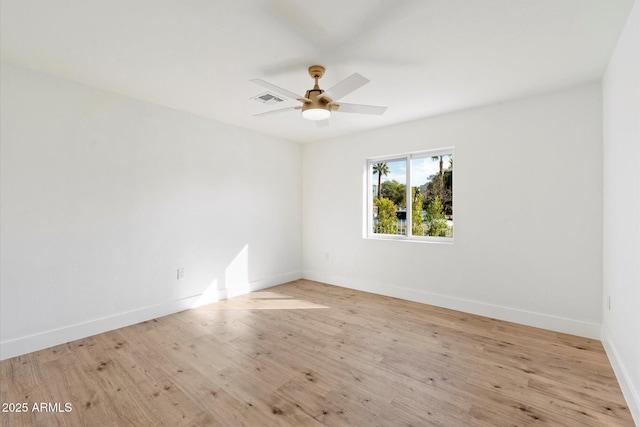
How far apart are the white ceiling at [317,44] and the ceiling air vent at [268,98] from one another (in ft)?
0.17

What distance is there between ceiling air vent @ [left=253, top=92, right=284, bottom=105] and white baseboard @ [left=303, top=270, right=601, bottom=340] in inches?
107

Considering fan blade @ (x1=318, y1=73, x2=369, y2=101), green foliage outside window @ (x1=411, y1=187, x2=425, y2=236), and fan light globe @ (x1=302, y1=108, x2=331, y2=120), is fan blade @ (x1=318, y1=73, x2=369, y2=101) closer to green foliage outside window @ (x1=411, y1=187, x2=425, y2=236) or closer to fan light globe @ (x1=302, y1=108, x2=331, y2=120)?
fan light globe @ (x1=302, y1=108, x2=331, y2=120)

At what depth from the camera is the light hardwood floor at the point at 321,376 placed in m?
1.67

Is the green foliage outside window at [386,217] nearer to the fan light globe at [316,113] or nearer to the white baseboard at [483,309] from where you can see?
the white baseboard at [483,309]

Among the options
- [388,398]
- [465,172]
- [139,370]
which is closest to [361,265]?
[465,172]

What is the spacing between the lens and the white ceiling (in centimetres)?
169

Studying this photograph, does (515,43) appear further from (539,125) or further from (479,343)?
(479,343)

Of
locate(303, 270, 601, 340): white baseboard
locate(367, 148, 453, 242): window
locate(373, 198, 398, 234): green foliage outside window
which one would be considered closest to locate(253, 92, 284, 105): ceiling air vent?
locate(367, 148, 453, 242): window

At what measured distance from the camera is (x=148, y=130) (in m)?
3.15

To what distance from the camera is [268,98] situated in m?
2.92

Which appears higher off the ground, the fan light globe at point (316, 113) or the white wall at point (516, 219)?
the fan light globe at point (316, 113)

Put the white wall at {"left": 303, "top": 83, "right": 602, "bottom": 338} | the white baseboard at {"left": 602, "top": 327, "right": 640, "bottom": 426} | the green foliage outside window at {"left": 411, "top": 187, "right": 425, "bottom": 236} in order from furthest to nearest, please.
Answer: the green foliage outside window at {"left": 411, "top": 187, "right": 425, "bottom": 236} → the white wall at {"left": 303, "top": 83, "right": 602, "bottom": 338} → the white baseboard at {"left": 602, "top": 327, "right": 640, "bottom": 426}

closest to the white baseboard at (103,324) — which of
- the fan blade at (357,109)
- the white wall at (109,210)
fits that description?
the white wall at (109,210)

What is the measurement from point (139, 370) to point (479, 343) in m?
2.80
